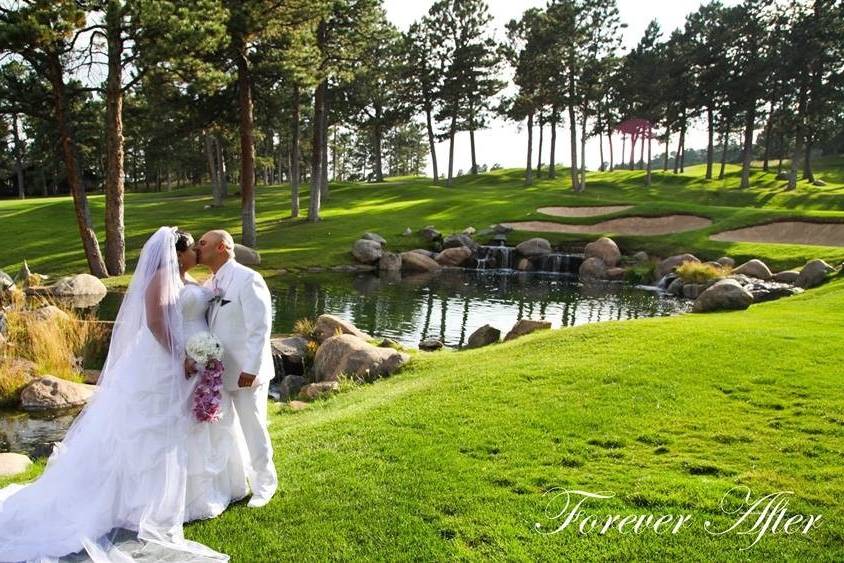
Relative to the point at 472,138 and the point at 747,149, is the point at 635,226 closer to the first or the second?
the point at 747,149

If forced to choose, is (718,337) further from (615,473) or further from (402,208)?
(402,208)

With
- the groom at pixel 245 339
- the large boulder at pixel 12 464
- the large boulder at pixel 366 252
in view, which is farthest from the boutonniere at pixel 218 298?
the large boulder at pixel 366 252

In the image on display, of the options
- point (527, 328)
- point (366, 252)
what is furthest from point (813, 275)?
point (366, 252)

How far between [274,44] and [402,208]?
16466 mm

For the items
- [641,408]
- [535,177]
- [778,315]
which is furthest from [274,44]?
[535,177]

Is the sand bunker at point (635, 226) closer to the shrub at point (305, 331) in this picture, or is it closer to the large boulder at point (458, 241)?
the large boulder at point (458, 241)

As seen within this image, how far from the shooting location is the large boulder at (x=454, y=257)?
110 feet

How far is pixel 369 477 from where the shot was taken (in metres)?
5.96

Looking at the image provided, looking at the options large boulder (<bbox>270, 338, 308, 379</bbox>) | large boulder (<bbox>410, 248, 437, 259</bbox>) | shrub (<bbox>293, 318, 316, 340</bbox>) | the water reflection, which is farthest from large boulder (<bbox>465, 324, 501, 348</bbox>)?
large boulder (<bbox>410, 248, 437, 259</bbox>)

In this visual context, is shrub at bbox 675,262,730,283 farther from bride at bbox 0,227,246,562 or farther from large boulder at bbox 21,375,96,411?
bride at bbox 0,227,246,562

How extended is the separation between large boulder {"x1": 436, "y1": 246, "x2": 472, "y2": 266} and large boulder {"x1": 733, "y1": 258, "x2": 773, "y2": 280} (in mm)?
13311

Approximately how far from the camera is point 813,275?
67.9 ft

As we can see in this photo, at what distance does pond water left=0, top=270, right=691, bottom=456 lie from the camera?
762 inches

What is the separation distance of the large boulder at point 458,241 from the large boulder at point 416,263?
2496mm
